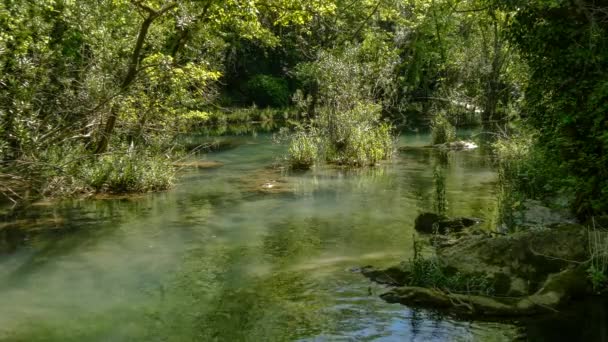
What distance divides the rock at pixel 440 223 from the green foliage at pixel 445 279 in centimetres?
269

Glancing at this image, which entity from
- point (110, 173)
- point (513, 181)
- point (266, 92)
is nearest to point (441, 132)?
point (513, 181)

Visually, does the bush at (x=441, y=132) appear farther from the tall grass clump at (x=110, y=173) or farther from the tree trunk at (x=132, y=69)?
the tree trunk at (x=132, y=69)

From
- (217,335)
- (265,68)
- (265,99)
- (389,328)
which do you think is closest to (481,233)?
(389,328)

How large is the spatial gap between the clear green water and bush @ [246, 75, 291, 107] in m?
28.4

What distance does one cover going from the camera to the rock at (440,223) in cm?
1013

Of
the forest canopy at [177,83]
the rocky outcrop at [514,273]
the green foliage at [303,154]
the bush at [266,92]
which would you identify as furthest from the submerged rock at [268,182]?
the bush at [266,92]

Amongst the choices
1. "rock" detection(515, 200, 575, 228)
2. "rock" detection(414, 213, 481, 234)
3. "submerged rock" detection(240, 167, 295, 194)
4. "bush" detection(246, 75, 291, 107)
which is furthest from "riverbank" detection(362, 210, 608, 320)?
"bush" detection(246, 75, 291, 107)

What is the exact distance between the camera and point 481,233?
30.4 feet

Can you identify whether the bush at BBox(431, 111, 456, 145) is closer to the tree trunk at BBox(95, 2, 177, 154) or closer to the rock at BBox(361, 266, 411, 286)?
the tree trunk at BBox(95, 2, 177, 154)

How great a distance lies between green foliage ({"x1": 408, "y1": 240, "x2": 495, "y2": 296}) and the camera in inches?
274

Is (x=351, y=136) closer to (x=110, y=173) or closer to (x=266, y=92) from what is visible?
(x=110, y=173)

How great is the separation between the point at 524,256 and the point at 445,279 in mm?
1021

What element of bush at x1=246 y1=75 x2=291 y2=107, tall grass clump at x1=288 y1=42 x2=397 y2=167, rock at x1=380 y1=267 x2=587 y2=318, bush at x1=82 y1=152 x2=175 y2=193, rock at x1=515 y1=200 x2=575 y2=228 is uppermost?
bush at x1=246 y1=75 x2=291 y2=107

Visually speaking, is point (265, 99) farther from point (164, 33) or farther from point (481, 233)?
point (481, 233)
